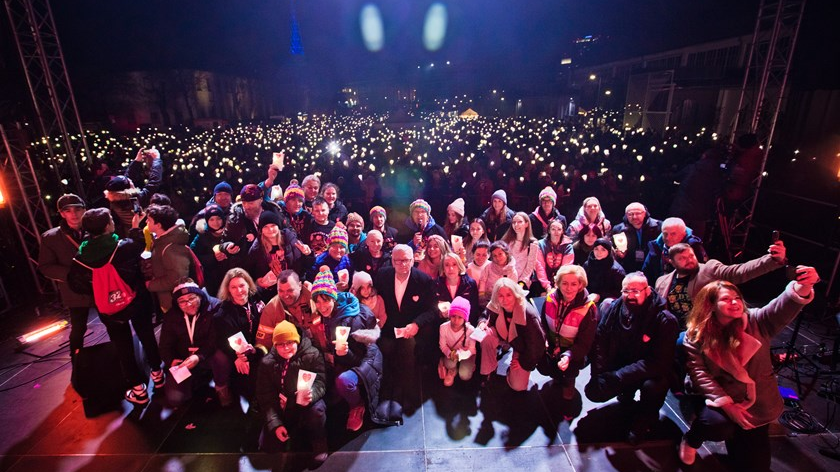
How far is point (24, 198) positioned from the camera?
Answer: 5.95m

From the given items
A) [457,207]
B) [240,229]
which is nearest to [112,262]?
[240,229]

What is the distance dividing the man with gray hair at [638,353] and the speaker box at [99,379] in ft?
16.8

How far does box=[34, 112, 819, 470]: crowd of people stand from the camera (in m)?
3.27

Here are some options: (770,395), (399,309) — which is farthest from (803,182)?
(399,309)

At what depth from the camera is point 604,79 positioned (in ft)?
115

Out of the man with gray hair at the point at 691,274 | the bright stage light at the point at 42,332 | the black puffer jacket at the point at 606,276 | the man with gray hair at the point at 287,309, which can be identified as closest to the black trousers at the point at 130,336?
the man with gray hair at the point at 287,309

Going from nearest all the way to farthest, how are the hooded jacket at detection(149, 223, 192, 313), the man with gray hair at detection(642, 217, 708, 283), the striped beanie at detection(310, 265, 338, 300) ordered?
the striped beanie at detection(310, 265, 338, 300), the hooded jacket at detection(149, 223, 192, 313), the man with gray hair at detection(642, 217, 708, 283)

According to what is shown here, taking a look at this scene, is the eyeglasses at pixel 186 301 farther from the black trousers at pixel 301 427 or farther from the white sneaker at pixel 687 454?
the white sneaker at pixel 687 454

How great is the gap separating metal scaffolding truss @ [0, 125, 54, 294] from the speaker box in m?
3.58

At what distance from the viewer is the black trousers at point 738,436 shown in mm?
3180

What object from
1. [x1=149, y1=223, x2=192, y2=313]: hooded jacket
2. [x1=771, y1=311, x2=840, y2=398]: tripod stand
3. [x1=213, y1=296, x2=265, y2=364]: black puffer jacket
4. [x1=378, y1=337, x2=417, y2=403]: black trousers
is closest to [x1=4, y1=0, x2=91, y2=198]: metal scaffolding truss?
[x1=149, y1=223, x2=192, y2=313]: hooded jacket

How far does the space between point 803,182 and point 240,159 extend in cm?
1731

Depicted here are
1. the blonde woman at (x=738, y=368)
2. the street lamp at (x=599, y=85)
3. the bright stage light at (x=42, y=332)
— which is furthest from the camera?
the street lamp at (x=599, y=85)

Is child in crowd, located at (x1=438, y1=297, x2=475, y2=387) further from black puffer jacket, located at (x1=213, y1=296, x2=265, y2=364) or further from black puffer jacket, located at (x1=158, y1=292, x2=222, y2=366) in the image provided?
black puffer jacket, located at (x1=158, y1=292, x2=222, y2=366)
